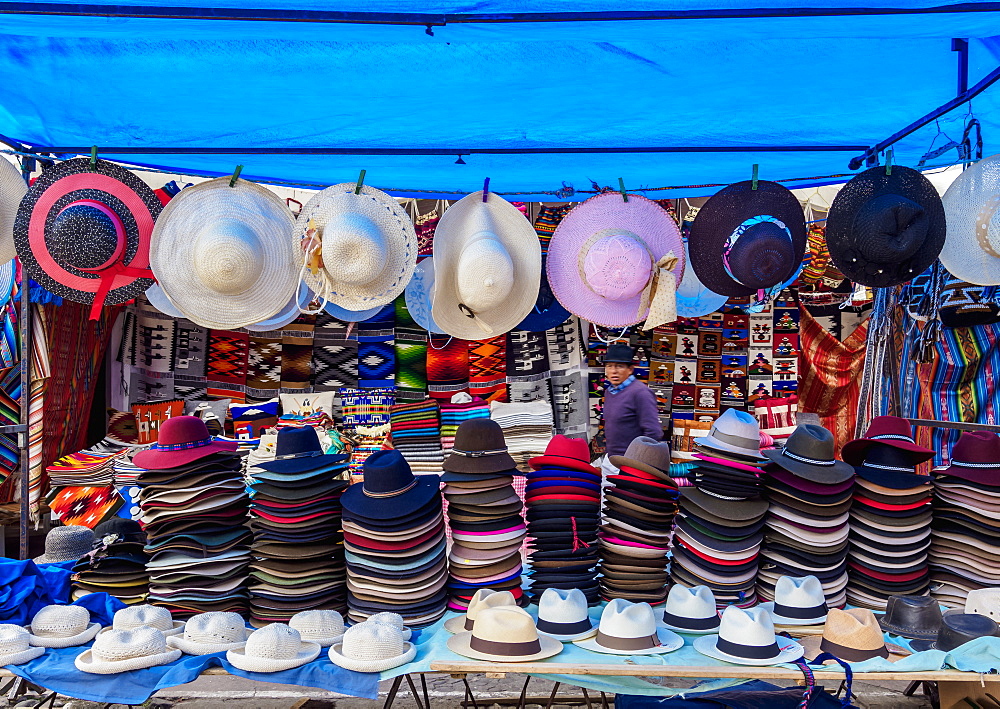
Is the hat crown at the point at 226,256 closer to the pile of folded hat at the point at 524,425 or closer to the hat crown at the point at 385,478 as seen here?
the hat crown at the point at 385,478

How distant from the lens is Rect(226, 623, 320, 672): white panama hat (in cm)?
268

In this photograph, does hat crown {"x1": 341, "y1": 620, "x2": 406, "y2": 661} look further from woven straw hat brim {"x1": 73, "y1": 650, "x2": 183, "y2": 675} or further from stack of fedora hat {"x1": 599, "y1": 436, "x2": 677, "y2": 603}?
stack of fedora hat {"x1": 599, "y1": 436, "x2": 677, "y2": 603}

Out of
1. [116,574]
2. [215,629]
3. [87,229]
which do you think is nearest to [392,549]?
[215,629]

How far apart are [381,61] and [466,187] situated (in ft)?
7.84

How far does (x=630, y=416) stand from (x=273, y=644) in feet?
11.0

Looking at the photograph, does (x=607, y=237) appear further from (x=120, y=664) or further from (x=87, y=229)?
(x=120, y=664)

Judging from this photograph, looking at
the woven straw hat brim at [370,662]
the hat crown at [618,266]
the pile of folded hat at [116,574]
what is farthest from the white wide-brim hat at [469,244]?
the pile of folded hat at [116,574]

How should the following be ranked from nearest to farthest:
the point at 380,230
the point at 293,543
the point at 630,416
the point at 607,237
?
the point at 293,543 → the point at 380,230 → the point at 607,237 → the point at 630,416

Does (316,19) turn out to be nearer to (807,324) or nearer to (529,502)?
(529,502)

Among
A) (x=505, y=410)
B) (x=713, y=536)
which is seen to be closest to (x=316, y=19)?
(x=713, y=536)

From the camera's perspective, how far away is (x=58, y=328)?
20.1 ft

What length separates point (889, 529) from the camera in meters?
3.26

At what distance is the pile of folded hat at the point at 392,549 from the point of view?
9.98 feet

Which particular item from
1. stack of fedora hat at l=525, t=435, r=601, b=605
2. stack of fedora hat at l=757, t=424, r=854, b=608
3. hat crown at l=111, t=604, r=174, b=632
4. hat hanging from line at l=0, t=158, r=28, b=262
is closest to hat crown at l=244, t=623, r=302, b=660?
hat crown at l=111, t=604, r=174, b=632
